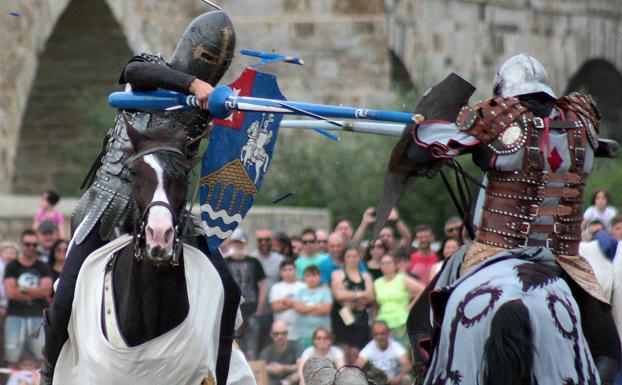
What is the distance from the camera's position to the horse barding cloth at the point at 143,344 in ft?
26.7

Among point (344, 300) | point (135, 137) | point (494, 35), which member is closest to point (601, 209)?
point (344, 300)

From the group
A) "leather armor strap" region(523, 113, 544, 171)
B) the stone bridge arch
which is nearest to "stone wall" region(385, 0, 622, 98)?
the stone bridge arch

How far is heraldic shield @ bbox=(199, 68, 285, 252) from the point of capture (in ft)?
29.9

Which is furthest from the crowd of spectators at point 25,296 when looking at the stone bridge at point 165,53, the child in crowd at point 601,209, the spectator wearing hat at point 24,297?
the stone bridge at point 165,53

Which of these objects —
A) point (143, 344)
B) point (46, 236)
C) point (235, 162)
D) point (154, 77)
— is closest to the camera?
point (143, 344)

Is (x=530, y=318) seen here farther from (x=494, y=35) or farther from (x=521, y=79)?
(x=494, y=35)

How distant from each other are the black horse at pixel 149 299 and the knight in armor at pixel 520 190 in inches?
44.0

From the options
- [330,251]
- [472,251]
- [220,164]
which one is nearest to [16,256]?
[330,251]

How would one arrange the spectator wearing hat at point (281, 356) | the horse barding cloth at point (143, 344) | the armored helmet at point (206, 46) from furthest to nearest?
the spectator wearing hat at point (281, 356)
the armored helmet at point (206, 46)
the horse barding cloth at point (143, 344)

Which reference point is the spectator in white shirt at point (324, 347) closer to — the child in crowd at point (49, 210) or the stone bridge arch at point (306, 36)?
the child in crowd at point (49, 210)

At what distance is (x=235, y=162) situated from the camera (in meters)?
9.23

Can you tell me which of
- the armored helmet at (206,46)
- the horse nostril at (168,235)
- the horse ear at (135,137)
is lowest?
the horse nostril at (168,235)

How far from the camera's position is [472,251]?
8484mm

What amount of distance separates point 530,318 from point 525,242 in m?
0.48
